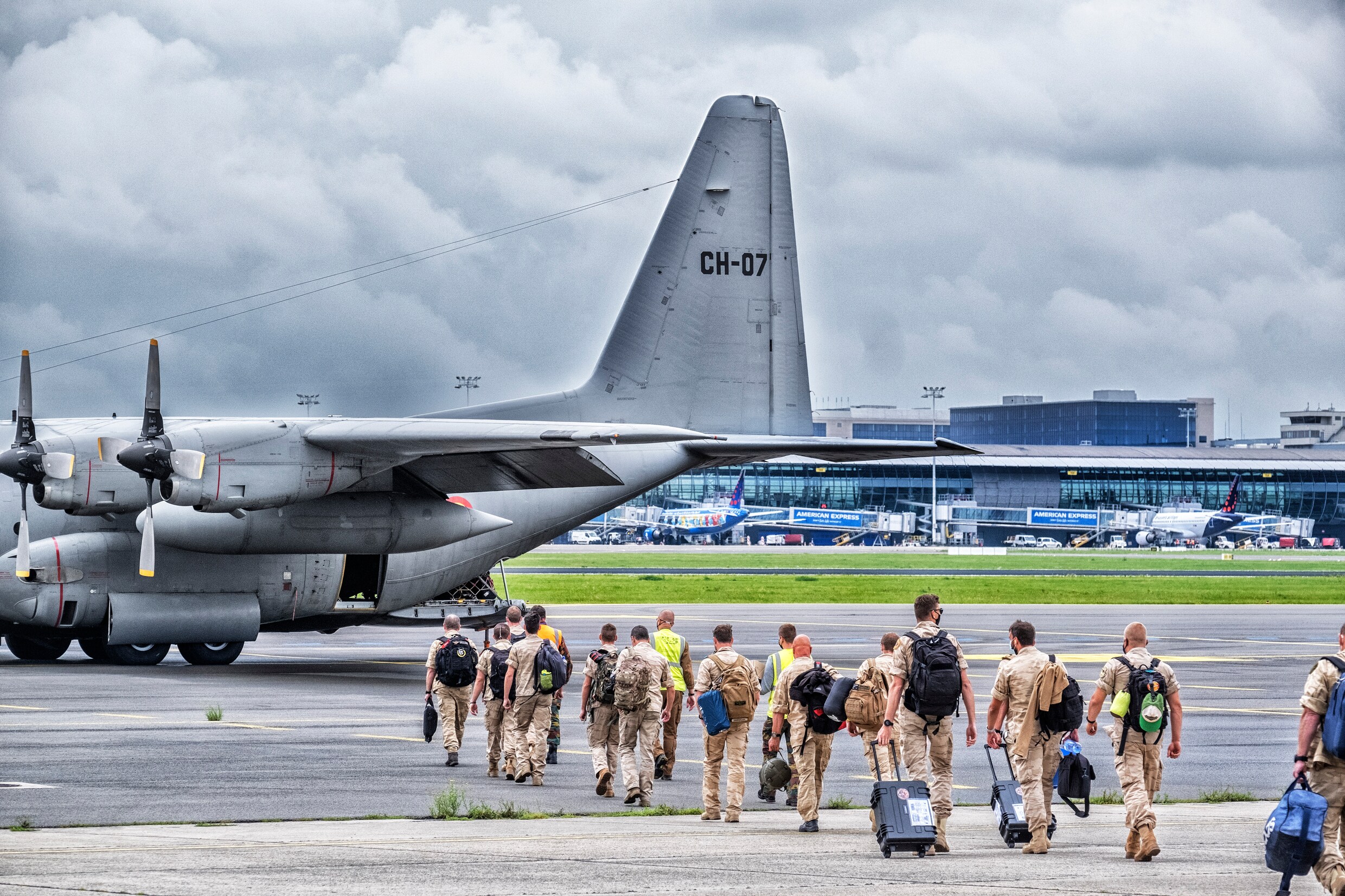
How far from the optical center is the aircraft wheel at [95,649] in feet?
84.3

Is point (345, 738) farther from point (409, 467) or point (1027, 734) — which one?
point (1027, 734)

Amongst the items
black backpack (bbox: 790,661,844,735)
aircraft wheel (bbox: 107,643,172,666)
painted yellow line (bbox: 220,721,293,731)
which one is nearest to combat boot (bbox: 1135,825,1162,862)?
black backpack (bbox: 790,661,844,735)

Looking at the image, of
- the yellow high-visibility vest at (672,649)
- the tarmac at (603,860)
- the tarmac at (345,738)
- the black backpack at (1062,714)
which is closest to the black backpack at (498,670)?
the tarmac at (345,738)

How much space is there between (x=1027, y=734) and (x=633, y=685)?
3877 mm

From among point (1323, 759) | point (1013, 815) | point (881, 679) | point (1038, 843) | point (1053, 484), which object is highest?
point (1053, 484)

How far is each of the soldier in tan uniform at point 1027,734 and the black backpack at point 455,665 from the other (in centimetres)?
604

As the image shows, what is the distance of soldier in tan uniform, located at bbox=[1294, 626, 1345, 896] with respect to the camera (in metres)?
9.19

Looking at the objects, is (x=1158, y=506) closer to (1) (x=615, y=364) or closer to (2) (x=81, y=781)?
(1) (x=615, y=364)

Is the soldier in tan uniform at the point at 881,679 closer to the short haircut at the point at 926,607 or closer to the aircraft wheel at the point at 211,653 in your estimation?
the short haircut at the point at 926,607

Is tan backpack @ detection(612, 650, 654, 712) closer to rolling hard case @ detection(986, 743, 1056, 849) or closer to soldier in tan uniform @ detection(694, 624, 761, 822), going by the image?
soldier in tan uniform @ detection(694, 624, 761, 822)

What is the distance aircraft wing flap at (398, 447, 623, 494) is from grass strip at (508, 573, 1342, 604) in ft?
66.3

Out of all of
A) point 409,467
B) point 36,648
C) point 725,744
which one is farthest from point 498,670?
point 36,648

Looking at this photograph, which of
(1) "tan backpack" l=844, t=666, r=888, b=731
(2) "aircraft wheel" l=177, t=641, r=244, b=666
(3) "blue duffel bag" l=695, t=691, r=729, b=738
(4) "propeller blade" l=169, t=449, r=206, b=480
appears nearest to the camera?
(1) "tan backpack" l=844, t=666, r=888, b=731

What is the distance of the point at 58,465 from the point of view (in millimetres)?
21766
